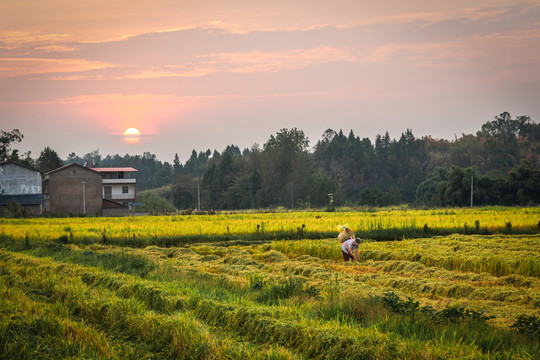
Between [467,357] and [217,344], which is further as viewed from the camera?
[217,344]

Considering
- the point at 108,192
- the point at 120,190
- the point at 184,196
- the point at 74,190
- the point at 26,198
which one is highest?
the point at 74,190

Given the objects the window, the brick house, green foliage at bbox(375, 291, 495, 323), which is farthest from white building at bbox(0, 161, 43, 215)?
green foliage at bbox(375, 291, 495, 323)

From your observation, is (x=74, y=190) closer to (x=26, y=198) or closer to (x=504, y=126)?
(x=26, y=198)

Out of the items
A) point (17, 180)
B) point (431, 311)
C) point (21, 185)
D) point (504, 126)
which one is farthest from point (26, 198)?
point (504, 126)

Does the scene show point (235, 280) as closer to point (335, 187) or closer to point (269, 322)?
point (269, 322)

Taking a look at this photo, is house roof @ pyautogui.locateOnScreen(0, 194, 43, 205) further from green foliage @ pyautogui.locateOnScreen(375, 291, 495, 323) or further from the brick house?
green foliage @ pyautogui.locateOnScreen(375, 291, 495, 323)

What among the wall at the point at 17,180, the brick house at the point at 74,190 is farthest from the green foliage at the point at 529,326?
the wall at the point at 17,180

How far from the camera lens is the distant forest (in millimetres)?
74250

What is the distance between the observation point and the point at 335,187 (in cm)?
9419

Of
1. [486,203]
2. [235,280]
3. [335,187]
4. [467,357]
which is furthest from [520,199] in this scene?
[467,357]

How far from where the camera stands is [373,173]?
379ft

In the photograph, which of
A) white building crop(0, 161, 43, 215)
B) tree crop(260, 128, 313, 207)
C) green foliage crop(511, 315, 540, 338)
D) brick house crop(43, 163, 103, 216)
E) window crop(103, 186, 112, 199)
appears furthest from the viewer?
tree crop(260, 128, 313, 207)

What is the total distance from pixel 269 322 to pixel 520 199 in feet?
223

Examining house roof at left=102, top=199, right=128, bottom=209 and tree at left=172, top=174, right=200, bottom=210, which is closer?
house roof at left=102, top=199, right=128, bottom=209
